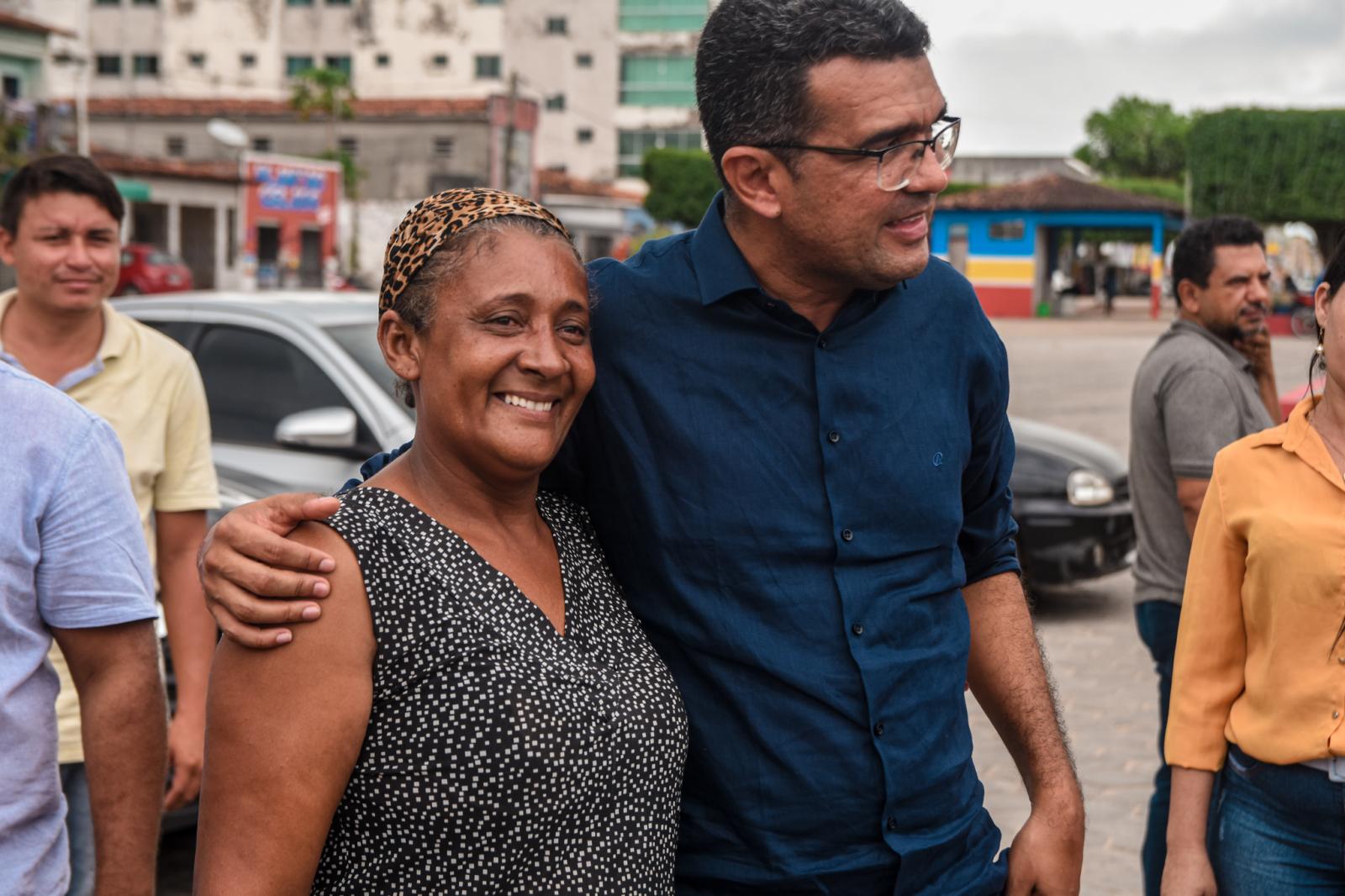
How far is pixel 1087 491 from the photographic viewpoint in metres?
9.06

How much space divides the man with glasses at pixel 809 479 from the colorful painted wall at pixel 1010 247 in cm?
5056

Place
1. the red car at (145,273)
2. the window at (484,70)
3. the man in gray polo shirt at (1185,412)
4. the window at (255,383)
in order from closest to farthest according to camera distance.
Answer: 1. the man in gray polo shirt at (1185,412)
2. the window at (255,383)
3. the red car at (145,273)
4. the window at (484,70)

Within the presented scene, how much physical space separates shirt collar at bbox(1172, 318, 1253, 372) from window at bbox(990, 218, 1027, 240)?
48628 mm

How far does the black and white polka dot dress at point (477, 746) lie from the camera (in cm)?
195

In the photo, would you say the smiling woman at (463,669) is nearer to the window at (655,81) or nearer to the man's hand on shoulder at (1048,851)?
the man's hand on shoulder at (1048,851)

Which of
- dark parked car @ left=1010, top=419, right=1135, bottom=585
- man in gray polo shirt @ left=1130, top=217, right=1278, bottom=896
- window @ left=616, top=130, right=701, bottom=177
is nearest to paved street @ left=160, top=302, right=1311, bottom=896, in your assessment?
dark parked car @ left=1010, top=419, right=1135, bottom=585

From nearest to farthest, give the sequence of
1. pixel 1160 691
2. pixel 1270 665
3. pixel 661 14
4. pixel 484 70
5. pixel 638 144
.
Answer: pixel 1270 665 → pixel 1160 691 → pixel 484 70 → pixel 661 14 → pixel 638 144

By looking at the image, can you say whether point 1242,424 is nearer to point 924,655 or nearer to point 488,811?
point 924,655

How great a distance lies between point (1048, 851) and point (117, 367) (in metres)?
2.67

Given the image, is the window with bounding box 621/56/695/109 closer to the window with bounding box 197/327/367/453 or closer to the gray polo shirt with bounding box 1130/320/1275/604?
the window with bounding box 197/327/367/453

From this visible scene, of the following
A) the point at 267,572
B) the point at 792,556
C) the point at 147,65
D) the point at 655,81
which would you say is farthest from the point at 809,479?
the point at 147,65

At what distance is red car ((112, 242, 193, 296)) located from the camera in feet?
120

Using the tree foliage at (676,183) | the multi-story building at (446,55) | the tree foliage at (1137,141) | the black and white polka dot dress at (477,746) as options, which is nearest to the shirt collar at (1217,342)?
the black and white polka dot dress at (477,746)

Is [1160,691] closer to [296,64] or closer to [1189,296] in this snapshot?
[1189,296]
